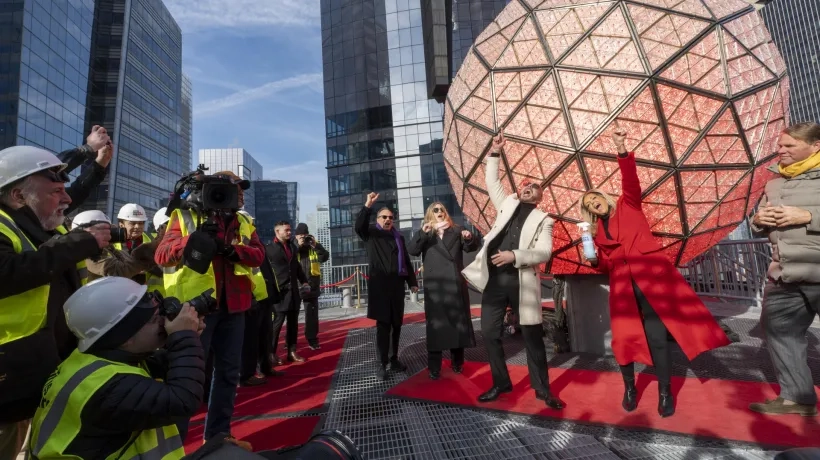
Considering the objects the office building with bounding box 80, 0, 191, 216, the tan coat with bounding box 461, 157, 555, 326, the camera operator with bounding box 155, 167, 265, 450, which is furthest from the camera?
the office building with bounding box 80, 0, 191, 216

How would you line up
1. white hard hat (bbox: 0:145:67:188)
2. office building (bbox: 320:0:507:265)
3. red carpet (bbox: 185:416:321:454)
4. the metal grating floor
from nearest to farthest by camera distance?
white hard hat (bbox: 0:145:67:188)
the metal grating floor
red carpet (bbox: 185:416:321:454)
office building (bbox: 320:0:507:265)

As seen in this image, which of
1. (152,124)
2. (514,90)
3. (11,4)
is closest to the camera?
(514,90)

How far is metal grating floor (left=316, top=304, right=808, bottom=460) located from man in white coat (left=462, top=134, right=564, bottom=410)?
365 mm

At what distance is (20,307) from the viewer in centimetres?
149

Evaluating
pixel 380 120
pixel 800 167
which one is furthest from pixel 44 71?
pixel 800 167

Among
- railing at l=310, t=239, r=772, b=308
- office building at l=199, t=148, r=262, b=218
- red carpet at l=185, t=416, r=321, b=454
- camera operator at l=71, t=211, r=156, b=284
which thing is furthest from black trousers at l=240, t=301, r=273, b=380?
office building at l=199, t=148, r=262, b=218

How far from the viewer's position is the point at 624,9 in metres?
2.94

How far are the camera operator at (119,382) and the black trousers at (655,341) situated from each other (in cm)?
270

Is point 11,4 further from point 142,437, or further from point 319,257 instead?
point 142,437

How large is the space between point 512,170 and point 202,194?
7.67ft

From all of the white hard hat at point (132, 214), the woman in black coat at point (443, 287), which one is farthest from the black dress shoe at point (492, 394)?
the white hard hat at point (132, 214)

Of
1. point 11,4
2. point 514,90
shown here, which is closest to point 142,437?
point 514,90

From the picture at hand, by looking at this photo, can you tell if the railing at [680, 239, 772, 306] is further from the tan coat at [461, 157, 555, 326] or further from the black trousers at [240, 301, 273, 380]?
the black trousers at [240, 301, 273, 380]

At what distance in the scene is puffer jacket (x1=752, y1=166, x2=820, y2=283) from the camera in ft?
7.58
